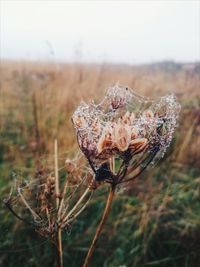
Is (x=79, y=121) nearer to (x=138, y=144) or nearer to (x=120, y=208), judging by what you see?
(x=138, y=144)

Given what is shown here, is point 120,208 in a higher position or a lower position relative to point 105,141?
lower

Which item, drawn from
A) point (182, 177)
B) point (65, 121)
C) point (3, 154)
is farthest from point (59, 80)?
point (182, 177)

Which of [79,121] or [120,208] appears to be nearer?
[79,121]

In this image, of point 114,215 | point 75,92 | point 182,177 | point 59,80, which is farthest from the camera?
point 59,80

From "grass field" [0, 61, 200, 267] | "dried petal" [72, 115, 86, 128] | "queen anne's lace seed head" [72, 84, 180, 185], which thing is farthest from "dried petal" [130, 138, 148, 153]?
"grass field" [0, 61, 200, 267]

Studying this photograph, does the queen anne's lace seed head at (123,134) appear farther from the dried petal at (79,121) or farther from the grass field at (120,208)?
the grass field at (120,208)

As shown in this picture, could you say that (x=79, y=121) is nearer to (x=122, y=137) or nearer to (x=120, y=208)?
(x=122, y=137)

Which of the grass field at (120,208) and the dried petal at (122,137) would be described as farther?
the grass field at (120,208)

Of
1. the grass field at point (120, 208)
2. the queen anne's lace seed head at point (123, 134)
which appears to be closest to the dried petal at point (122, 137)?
the queen anne's lace seed head at point (123, 134)

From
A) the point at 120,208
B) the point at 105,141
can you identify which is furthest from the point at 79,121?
the point at 120,208

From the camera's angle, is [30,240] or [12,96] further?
[12,96]

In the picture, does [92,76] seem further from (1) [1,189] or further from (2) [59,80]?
(1) [1,189]
